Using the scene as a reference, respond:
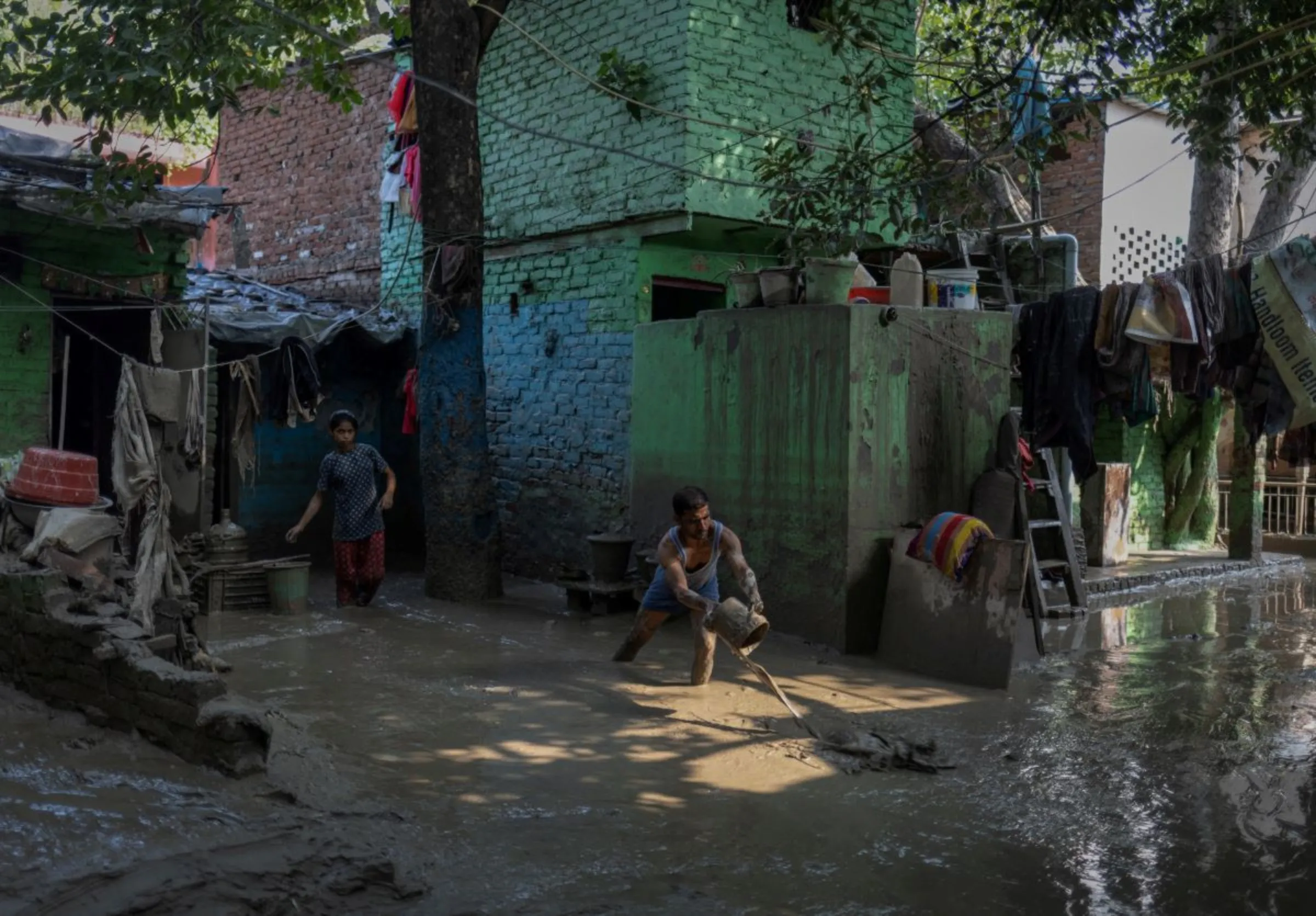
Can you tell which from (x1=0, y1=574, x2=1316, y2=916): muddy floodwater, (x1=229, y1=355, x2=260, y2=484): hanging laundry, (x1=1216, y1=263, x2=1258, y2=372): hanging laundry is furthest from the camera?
(x1=229, y1=355, x2=260, y2=484): hanging laundry

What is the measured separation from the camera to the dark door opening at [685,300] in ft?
39.9

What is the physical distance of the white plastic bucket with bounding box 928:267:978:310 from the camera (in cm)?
926

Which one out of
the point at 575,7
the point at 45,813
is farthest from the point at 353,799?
the point at 575,7

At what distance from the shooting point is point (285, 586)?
32.7 feet

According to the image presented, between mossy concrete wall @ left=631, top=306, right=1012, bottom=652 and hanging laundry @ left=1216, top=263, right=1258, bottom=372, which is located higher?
hanging laundry @ left=1216, top=263, right=1258, bottom=372

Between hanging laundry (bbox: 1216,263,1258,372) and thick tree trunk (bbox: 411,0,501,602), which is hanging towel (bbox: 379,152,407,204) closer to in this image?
thick tree trunk (bbox: 411,0,501,602)

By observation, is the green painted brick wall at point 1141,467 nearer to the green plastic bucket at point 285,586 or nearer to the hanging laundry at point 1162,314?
the hanging laundry at point 1162,314

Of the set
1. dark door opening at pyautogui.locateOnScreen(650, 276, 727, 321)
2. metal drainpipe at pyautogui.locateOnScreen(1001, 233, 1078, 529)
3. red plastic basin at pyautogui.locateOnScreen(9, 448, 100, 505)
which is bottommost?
red plastic basin at pyautogui.locateOnScreen(9, 448, 100, 505)

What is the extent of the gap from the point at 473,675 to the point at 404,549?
20.8ft

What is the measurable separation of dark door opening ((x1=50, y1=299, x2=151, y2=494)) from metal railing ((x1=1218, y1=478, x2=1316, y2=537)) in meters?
13.9

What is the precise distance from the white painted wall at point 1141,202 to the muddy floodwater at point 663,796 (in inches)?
355

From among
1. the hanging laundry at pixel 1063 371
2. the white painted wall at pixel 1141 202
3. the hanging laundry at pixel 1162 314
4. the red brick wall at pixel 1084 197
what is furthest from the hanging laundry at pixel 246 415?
the white painted wall at pixel 1141 202

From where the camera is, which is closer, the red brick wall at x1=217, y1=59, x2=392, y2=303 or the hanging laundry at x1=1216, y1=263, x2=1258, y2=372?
the hanging laundry at x1=1216, y1=263, x2=1258, y2=372

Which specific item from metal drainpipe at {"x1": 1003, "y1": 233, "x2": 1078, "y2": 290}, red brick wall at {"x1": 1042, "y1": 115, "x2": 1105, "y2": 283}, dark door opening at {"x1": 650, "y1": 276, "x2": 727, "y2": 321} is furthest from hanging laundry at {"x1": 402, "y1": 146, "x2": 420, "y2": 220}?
red brick wall at {"x1": 1042, "y1": 115, "x2": 1105, "y2": 283}
